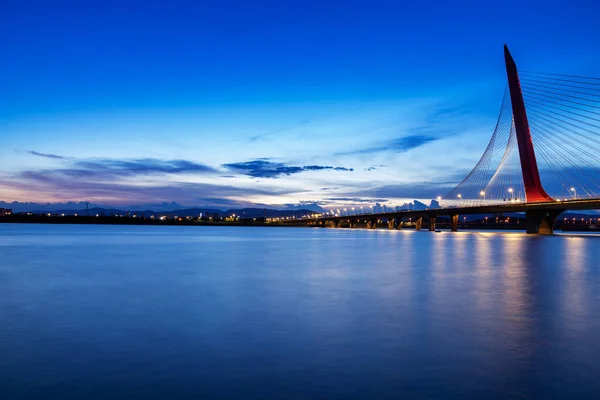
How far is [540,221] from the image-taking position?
88.6 meters

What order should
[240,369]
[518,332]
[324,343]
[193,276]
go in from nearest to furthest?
[240,369]
[324,343]
[518,332]
[193,276]

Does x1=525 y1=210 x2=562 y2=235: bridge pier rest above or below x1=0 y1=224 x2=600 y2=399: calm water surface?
above

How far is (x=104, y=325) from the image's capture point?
11312mm

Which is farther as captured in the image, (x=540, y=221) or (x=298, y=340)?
(x=540, y=221)

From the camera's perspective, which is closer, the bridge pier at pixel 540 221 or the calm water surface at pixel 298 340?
the calm water surface at pixel 298 340

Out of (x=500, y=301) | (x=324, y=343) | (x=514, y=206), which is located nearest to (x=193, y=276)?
(x=500, y=301)

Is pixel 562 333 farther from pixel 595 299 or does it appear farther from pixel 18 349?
pixel 18 349

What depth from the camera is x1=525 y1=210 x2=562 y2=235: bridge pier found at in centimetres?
8600

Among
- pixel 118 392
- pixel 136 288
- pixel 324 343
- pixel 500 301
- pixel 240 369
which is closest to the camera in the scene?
pixel 118 392

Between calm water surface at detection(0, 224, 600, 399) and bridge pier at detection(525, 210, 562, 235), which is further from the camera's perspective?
bridge pier at detection(525, 210, 562, 235)

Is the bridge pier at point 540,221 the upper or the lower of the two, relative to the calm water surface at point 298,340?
upper

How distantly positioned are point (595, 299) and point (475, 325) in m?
7.68

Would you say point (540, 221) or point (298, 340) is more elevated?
point (540, 221)

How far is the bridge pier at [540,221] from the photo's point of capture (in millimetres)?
86000
